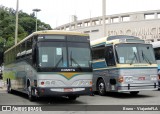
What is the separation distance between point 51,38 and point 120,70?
4.00 m

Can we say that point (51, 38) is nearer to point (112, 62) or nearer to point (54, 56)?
point (54, 56)

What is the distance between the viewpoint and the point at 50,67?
13508mm

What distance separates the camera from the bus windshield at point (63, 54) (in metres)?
13.6

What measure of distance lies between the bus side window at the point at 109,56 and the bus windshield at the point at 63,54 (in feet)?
9.18

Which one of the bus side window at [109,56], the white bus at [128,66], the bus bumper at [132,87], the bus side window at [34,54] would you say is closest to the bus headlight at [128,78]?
the white bus at [128,66]

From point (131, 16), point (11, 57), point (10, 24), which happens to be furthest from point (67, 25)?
point (11, 57)

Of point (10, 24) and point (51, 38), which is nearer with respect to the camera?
point (51, 38)

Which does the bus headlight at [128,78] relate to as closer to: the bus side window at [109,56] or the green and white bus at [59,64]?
the bus side window at [109,56]

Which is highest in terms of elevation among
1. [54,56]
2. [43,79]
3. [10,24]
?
[10,24]

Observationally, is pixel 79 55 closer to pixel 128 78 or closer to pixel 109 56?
pixel 128 78

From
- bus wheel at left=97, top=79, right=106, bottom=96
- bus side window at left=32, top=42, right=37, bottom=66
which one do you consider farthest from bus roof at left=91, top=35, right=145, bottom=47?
bus side window at left=32, top=42, right=37, bottom=66

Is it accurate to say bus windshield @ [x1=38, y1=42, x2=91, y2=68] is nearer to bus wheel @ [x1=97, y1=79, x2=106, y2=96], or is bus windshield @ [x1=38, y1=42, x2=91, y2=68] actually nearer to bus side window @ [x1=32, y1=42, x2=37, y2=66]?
bus side window @ [x1=32, y1=42, x2=37, y2=66]

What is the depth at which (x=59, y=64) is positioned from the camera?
536 inches

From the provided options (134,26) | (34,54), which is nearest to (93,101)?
(34,54)
